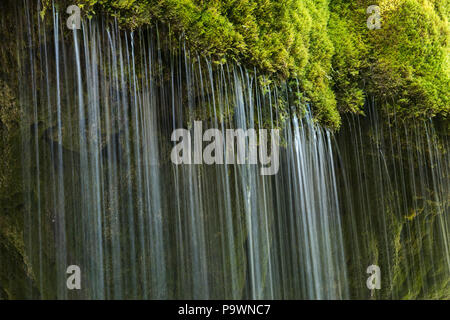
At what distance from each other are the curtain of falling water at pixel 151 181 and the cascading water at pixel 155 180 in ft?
0.05

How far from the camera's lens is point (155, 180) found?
6414mm

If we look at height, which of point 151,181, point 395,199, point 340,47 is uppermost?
point 340,47

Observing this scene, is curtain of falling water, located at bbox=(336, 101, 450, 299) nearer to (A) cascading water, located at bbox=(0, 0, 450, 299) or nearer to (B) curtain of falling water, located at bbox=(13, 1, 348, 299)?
(A) cascading water, located at bbox=(0, 0, 450, 299)

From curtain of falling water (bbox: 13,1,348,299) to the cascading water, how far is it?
0.05 ft

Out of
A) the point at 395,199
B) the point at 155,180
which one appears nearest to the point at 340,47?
the point at 395,199

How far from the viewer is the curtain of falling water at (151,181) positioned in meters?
5.98

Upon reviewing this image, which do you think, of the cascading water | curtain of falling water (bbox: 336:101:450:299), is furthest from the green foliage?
curtain of falling water (bbox: 336:101:450:299)

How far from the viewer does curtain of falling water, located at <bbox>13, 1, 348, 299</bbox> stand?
5.98 metres

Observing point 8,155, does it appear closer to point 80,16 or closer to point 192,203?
point 80,16

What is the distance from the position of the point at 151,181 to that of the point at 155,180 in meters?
0.06

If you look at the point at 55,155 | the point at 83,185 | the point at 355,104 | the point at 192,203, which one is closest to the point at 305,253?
the point at 192,203

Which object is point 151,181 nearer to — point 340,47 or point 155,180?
point 155,180

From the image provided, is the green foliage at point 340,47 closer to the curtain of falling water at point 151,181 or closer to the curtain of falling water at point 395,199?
the curtain of falling water at point 151,181

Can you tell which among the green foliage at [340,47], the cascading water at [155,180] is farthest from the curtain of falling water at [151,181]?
the green foliage at [340,47]
